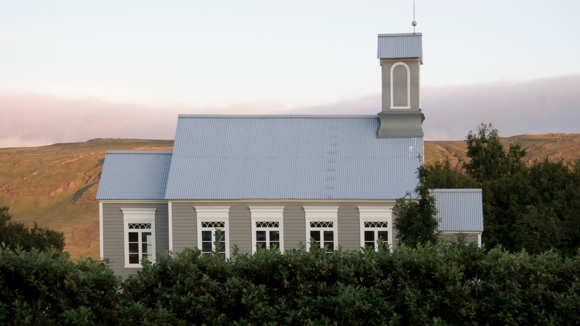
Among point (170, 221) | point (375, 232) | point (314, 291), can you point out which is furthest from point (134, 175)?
point (314, 291)

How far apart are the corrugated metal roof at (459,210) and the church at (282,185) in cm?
4

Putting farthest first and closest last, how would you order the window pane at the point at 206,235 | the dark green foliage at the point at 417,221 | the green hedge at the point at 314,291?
1. the window pane at the point at 206,235
2. the dark green foliage at the point at 417,221
3. the green hedge at the point at 314,291

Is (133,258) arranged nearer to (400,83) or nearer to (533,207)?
(400,83)

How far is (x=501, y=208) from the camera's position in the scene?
106 ft

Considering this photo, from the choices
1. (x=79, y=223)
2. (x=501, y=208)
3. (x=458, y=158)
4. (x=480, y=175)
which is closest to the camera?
(x=501, y=208)

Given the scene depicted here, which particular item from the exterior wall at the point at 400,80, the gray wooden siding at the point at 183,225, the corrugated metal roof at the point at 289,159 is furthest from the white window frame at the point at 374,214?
the gray wooden siding at the point at 183,225

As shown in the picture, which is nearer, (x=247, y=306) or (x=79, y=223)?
(x=247, y=306)

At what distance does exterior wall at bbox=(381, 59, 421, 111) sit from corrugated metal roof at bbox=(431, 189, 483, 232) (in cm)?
470

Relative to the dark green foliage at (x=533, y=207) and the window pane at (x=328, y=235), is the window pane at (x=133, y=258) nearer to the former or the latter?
the window pane at (x=328, y=235)

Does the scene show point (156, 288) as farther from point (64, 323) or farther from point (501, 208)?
point (501, 208)

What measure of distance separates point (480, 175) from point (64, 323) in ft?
139

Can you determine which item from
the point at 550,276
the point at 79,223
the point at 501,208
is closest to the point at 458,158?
the point at 79,223

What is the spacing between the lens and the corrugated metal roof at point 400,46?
2717 centimetres

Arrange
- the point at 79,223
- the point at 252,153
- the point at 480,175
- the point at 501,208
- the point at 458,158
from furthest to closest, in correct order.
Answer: the point at 458,158 → the point at 79,223 → the point at 480,175 → the point at 501,208 → the point at 252,153
